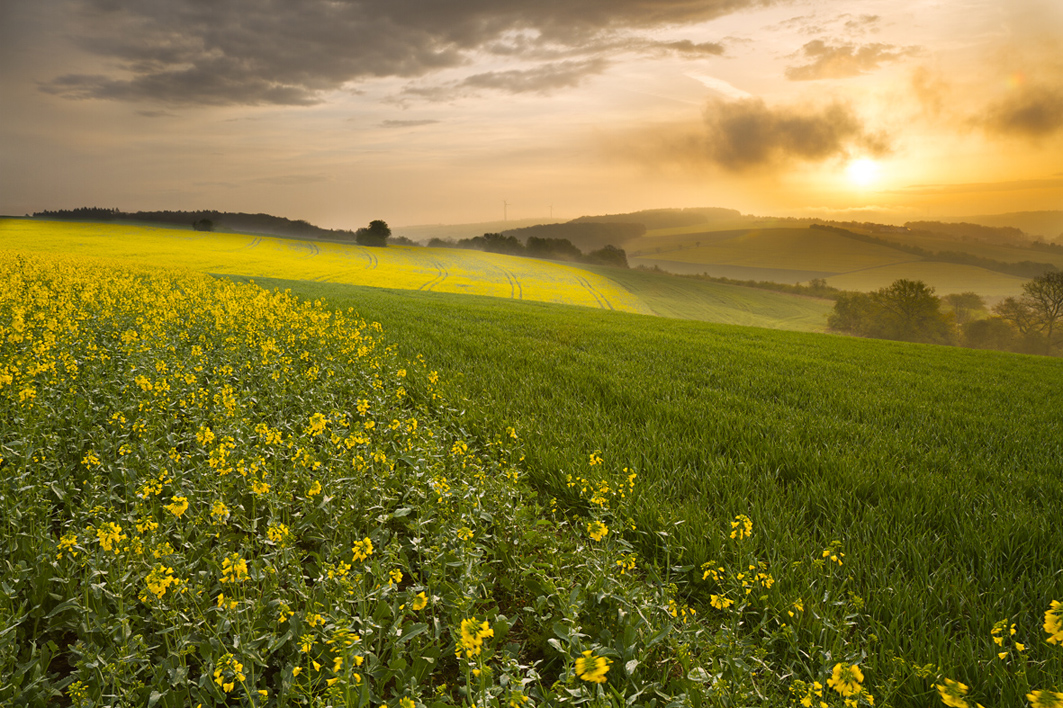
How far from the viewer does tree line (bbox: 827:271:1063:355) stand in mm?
46531

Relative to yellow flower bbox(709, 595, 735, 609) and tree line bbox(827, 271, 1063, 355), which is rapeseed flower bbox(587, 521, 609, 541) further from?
tree line bbox(827, 271, 1063, 355)

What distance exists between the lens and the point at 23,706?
84.1 inches

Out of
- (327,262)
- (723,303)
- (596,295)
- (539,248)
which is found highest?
(539,248)

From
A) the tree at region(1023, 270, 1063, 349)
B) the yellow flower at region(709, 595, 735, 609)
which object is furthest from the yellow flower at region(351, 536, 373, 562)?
the tree at region(1023, 270, 1063, 349)

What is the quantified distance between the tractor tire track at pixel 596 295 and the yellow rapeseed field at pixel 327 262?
17 millimetres

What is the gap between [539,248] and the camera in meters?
88.8

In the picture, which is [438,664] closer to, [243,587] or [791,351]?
[243,587]

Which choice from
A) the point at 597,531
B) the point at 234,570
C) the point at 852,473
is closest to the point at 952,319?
the point at 852,473

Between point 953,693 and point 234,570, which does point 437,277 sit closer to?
point 234,570

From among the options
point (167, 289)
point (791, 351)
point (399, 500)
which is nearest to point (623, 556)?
point (399, 500)

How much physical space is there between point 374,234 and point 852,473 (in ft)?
256

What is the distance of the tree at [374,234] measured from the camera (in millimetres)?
73812

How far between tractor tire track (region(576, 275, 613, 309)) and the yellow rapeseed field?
0.06ft

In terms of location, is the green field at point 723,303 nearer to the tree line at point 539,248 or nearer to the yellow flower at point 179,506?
the tree line at point 539,248
